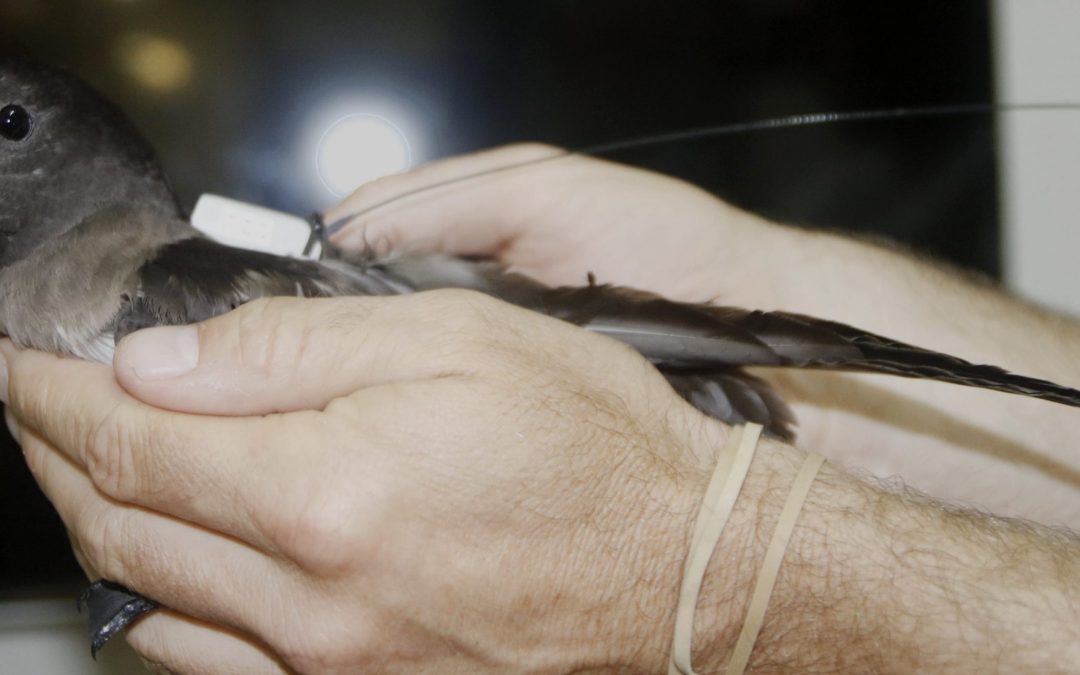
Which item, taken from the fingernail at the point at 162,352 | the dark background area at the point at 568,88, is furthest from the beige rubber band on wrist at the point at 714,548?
the dark background area at the point at 568,88

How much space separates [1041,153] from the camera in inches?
65.7

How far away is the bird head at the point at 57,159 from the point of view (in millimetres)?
989

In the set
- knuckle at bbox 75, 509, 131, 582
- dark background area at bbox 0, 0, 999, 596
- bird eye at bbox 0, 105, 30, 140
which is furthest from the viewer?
dark background area at bbox 0, 0, 999, 596

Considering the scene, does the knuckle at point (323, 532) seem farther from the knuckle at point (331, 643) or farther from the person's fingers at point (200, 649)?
the person's fingers at point (200, 649)

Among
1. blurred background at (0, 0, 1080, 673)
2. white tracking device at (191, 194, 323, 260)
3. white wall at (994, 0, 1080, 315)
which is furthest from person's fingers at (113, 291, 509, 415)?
white wall at (994, 0, 1080, 315)

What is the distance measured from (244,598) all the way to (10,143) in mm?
642

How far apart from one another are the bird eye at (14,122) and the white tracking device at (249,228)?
0.67 ft

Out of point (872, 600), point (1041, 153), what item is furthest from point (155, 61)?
point (1041, 153)

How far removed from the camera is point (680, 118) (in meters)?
1.58

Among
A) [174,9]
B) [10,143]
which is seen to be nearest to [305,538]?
[10,143]

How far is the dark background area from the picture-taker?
54.7 inches

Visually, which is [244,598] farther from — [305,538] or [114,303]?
[114,303]

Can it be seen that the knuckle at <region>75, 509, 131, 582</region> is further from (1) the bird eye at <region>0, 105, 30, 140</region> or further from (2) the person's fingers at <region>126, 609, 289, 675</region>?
(1) the bird eye at <region>0, 105, 30, 140</region>

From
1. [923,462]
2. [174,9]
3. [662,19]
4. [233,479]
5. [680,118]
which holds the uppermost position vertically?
[662,19]
